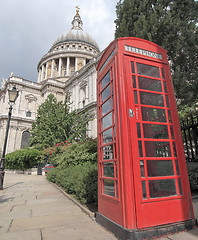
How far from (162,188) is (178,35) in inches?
355

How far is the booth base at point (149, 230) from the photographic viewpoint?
2338 millimetres

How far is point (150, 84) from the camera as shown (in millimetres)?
3127

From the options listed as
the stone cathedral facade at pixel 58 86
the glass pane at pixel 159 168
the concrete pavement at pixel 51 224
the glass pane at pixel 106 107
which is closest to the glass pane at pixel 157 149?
the glass pane at pixel 159 168

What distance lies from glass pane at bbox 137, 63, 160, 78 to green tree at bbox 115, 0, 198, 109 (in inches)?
230

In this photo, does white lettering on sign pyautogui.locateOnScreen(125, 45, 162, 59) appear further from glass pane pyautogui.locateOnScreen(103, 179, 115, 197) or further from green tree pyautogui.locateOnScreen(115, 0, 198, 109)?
green tree pyautogui.locateOnScreen(115, 0, 198, 109)

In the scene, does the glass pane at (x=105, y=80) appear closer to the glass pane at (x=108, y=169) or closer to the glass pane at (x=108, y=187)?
the glass pane at (x=108, y=169)

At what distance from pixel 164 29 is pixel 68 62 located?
133 ft

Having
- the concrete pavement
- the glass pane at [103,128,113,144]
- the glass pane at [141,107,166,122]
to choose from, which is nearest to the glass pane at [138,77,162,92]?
the glass pane at [141,107,166,122]

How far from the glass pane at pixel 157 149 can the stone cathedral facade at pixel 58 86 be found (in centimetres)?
2097

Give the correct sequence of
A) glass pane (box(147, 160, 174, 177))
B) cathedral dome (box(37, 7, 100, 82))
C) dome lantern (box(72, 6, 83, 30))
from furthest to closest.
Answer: dome lantern (box(72, 6, 83, 30)) < cathedral dome (box(37, 7, 100, 82)) < glass pane (box(147, 160, 174, 177))

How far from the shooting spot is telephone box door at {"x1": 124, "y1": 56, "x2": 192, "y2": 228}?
8.30 feet

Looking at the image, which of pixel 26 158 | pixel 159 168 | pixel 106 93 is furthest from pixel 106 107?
pixel 26 158

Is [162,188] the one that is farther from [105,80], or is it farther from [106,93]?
[105,80]

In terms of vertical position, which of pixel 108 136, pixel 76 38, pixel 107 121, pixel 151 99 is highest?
pixel 76 38
